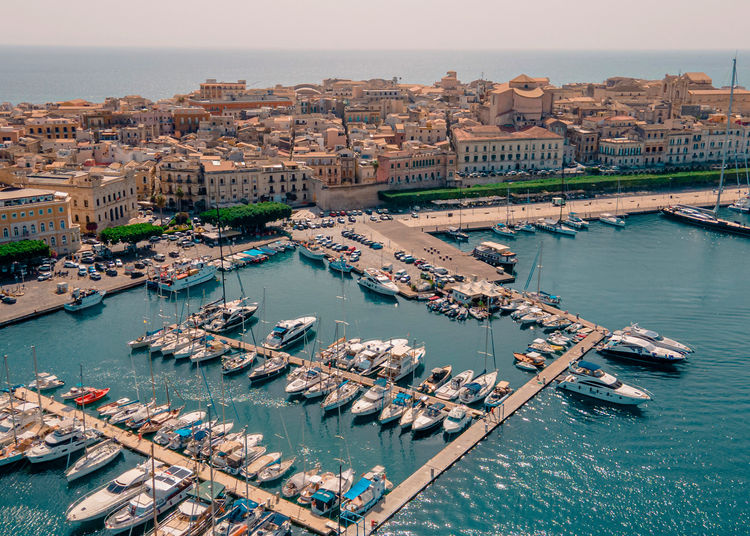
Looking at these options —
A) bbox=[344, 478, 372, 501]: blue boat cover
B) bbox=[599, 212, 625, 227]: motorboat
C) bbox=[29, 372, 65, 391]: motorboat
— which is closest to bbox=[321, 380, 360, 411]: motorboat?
bbox=[344, 478, 372, 501]: blue boat cover

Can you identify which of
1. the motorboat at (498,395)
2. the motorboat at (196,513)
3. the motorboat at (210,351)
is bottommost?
the motorboat at (196,513)

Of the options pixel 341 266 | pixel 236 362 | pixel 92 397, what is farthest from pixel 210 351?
pixel 341 266

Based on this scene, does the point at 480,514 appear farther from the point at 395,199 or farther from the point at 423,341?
the point at 395,199

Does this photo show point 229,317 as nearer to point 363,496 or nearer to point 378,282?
point 378,282

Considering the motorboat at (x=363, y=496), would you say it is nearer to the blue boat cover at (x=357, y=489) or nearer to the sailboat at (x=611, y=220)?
the blue boat cover at (x=357, y=489)

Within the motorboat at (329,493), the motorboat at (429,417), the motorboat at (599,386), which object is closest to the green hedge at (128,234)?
the motorboat at (429,417)

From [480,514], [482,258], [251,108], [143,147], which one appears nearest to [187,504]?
[480,514]
